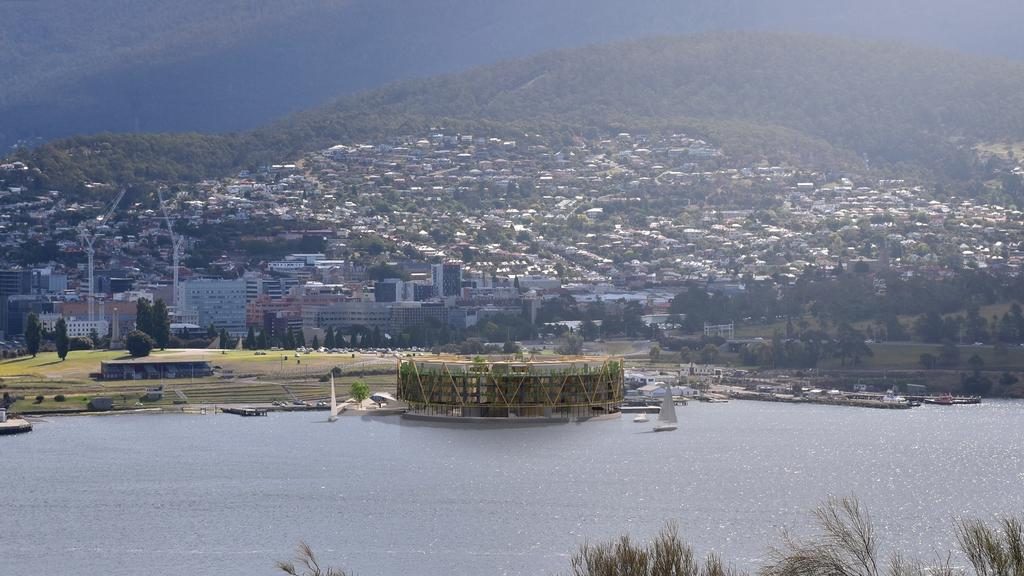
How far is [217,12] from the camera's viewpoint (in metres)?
198

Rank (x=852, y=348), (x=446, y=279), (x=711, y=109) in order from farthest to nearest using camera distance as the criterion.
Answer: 1. (x=711, y=109)
2. (x=446, y=279)
3. (x=852, y=348)

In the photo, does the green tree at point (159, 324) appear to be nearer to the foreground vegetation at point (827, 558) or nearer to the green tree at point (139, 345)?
the green tree at point (139, 345)

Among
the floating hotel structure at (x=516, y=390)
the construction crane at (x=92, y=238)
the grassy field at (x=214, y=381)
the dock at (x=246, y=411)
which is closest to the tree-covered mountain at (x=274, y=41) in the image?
the construction crane at (x=92, y=238)

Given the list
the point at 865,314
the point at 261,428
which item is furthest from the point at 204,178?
the point at 261,428

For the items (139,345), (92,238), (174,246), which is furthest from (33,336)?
(92,238)

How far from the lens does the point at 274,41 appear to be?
197125 millimetres

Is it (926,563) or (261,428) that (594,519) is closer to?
(926,563)

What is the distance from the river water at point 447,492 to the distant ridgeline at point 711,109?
71.8 meters

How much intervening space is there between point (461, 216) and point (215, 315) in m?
25.1

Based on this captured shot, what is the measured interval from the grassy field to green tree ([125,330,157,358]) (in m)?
0.39

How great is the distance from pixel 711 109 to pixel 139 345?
7757 centimetres

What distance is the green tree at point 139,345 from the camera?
78.6 meters

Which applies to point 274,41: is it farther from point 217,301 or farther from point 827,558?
point 827,558

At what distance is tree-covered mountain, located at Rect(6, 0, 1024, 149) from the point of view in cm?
18275
